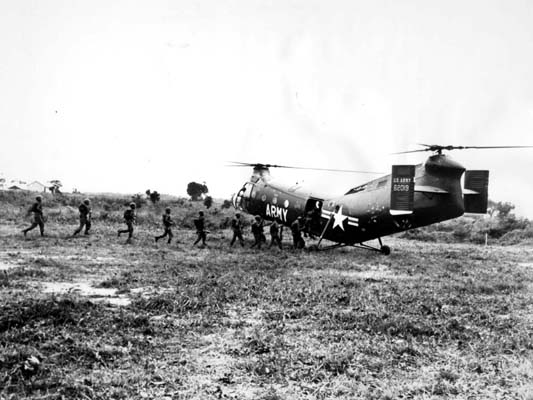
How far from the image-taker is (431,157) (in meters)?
14.3

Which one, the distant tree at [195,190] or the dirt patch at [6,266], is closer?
the dirt patch at [6,266]

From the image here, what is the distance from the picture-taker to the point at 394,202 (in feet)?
46.6

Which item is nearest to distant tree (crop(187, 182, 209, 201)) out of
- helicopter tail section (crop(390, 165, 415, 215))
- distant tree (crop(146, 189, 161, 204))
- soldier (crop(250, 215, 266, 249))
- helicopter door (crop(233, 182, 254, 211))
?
distant tree (crop(146, 189, 161, 204))

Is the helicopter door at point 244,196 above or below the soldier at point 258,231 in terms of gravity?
above

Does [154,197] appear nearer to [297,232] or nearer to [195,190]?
[195,190]

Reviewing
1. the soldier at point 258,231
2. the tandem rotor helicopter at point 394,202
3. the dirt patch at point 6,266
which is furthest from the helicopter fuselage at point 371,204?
the dirt patch at point 6,266

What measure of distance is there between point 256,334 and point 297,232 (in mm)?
11524

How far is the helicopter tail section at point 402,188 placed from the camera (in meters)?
14.0

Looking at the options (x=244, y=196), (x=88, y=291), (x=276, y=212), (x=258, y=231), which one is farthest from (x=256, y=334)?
(x=244, y=196)

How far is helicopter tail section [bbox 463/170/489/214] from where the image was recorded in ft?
48.4

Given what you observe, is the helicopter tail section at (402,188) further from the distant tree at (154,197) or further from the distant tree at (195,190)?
the distant tree at (195,190)

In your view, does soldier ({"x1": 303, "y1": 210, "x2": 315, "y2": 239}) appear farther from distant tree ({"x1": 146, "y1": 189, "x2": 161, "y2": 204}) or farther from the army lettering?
distant tree ({"x1": 146, "y1": 189, "x2": 161, "y2": 204})

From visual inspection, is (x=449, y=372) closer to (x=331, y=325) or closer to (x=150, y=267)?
(x=331, y=325)

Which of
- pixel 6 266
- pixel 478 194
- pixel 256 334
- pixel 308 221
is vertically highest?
pixel 478 194
